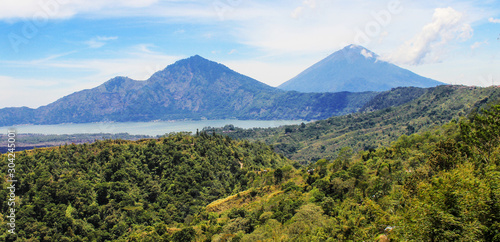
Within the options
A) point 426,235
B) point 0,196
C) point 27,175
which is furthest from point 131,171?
point 426,235

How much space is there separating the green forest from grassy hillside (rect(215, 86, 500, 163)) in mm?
55656

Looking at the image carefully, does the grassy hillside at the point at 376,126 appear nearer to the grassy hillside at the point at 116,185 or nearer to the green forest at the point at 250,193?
the green forest at the point at 250,193

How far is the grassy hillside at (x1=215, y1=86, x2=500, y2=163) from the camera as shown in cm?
10761

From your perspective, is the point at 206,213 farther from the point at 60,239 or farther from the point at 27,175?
the point at 27,175

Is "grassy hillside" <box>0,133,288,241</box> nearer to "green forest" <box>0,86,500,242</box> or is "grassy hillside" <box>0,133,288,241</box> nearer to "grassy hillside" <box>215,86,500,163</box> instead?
"green forest" <box>0,86,500,242</box>

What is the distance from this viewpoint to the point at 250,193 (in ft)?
146

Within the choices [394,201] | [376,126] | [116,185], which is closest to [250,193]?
[116,185]

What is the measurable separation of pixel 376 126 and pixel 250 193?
359 feet

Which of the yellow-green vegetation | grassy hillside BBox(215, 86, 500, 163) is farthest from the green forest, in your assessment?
grassy hillside BBox(215, 86, 500, 163)

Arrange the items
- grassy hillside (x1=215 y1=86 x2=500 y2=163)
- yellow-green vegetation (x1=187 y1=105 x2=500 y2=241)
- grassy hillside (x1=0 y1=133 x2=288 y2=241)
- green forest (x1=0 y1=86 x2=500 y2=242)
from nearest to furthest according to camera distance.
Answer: yellow-green vegetation (x1=187 y1=105 x2=500 y2=241) < green forest (x1=0 y1=86 x2=500 y2=242) < grassy hillside (x1=0 y1=133 x2=288 y2=241) < grassy hillside (x1=215 y1=86 x2=500 y2=163)

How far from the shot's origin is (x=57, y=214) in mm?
35250

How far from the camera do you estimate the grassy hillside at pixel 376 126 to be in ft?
353

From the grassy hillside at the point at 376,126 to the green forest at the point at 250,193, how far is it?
183ft

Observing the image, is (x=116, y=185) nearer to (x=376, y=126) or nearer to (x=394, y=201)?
(x=394, y=201)
